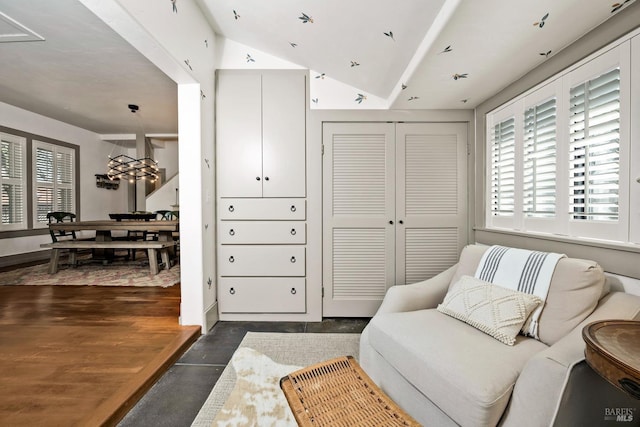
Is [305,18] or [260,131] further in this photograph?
[260,131]

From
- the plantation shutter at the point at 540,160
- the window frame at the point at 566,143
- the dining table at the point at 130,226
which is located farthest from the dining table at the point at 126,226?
the plantation shutter at the point at 540,160

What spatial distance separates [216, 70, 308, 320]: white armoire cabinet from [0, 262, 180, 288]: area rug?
1492mm

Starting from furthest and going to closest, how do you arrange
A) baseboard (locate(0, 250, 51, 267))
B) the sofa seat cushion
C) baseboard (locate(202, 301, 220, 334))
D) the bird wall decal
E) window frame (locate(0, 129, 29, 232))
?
window frame (locate(0, 129, 29, 232)) → baseboard (locate(0, 250, 51, 267)) → baseboard (locate(202, 301, 220, 334)) → the bird wall decal → the sofa seat cushion

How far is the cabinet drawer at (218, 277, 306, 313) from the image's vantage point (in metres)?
2.45

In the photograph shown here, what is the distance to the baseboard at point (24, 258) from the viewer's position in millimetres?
4305

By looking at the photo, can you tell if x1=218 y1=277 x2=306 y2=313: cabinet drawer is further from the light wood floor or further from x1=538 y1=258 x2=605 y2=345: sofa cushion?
x1=538 y1=258 x2=605 y2=345: sofa cushion

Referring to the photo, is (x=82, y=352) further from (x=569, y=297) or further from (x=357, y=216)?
(x=569, y=297)

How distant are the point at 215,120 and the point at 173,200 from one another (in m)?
5.54

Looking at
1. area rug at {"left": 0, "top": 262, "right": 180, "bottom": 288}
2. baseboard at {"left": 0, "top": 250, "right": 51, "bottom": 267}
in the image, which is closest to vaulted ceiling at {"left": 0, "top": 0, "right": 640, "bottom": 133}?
area rug at {"left": 0, "top": 262, "right": 180, "bottom": 288}

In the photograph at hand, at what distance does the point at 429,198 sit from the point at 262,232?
1.56 metres

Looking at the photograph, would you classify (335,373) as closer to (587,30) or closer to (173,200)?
(587,30)

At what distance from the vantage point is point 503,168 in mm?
2104

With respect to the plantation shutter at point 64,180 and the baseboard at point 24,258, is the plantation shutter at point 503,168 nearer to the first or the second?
the baseboard at point 24,258

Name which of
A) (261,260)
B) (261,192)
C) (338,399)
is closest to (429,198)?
(261,192)
